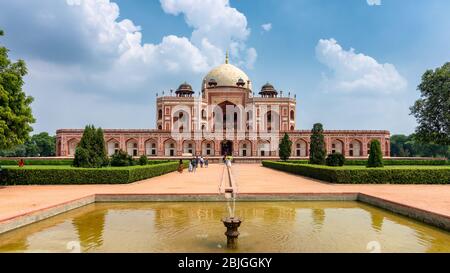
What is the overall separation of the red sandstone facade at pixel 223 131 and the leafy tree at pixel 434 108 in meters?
18.5

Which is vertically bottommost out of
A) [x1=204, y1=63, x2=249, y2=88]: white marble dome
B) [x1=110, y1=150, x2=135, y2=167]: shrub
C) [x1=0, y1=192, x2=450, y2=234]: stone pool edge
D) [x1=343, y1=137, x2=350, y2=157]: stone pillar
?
[x1=0, y1=192, x2=450, y2=234]: stone pool edge

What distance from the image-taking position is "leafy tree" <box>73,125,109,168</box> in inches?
573

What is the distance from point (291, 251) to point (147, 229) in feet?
9.56

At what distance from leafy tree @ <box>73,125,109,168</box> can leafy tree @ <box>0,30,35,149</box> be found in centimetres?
225

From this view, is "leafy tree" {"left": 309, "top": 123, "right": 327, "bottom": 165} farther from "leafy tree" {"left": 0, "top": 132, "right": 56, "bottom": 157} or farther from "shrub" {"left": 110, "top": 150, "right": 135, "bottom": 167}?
"leafy tree" {"left": 0, "top": 132, "right": 56, "bottom": 157}

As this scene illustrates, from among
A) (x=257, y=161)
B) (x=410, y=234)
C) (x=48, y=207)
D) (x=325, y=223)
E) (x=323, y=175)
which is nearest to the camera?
(x=410, y=234)

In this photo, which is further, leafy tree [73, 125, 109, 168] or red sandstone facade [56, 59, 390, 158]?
red sandstone facade [56, 59, 390, 158]

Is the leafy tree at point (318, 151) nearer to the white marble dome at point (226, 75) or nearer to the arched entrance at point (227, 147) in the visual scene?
the arched entrance at point (227, 147)

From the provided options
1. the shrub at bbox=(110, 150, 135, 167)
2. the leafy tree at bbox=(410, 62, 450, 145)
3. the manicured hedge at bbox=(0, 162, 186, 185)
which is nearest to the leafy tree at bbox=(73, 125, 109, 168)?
the shrub at bbox=(110, 150, 135, 167)

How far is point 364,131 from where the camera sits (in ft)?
148

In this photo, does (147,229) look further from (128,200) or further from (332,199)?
(332,199)

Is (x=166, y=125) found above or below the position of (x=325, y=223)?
above

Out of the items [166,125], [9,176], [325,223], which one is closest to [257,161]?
[166,125]

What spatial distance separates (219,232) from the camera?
6.11 m
